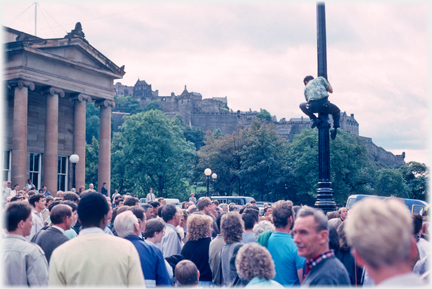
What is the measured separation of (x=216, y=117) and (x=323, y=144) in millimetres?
147928

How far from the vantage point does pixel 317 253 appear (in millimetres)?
4051

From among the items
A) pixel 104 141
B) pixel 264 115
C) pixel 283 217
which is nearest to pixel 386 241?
pixel 283 217

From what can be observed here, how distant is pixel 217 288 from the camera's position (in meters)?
7.09

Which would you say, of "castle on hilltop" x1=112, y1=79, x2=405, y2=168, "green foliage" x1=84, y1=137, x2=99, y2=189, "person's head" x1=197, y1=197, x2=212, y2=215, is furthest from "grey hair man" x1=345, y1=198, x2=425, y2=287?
"castle on hilltop" x1=112, y1=79, x2=405, y2=168

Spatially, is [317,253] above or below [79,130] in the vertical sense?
below

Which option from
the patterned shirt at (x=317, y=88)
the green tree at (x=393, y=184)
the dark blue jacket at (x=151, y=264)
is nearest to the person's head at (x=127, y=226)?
the dark blue jacket at (x=151, y=264)

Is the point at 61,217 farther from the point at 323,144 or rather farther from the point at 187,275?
the point at 323,144

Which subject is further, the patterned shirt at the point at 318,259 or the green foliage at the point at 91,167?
the green foliage at the point at 91,167

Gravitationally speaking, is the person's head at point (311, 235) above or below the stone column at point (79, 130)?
below

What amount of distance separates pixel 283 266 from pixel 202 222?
2.08 meters

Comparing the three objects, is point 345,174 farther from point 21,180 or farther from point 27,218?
point 27,218

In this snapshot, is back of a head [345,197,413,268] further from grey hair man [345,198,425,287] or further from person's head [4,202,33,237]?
person's head [4,202,33,237]

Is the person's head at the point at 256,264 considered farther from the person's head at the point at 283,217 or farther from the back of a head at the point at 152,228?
the back of a head at the point at 152,228

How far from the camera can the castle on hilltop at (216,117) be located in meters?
146
